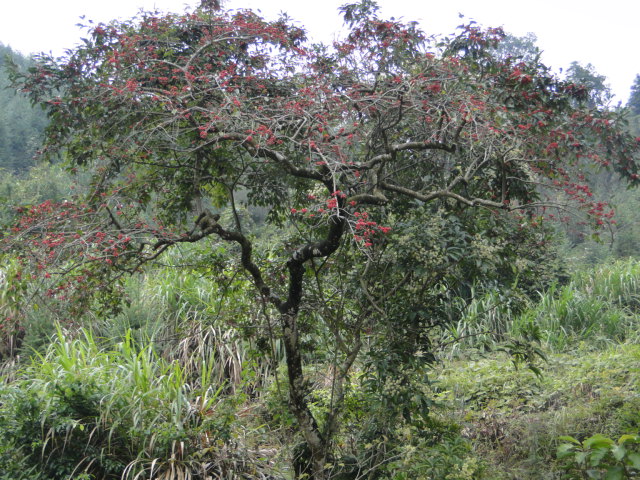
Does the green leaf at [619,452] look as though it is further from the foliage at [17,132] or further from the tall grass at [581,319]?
the foliage at [17,132]

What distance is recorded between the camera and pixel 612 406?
407cm

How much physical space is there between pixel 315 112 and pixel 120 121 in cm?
127

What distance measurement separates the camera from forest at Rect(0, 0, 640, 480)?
3.19 m

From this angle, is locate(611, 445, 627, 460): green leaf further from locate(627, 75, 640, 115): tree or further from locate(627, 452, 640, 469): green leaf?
locate(627, 75, 640, 115): tree

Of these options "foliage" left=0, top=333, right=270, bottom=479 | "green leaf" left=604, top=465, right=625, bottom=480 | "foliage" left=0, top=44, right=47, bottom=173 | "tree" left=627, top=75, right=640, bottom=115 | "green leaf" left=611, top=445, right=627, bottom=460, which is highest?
"tree" left=627, top=75, right=640, bottom=115

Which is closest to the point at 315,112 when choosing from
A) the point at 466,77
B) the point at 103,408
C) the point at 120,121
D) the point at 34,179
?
the point at 466,77

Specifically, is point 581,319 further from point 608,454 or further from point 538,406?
point 608,454

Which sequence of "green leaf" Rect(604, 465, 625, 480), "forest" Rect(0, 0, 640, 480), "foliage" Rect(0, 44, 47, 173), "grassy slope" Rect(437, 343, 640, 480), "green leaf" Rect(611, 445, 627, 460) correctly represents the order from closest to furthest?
"green leaf" Rect(611, 445, 627, 460) < "green leaf" Rect(604, 465, 625, 480) < "forest" Rect(0, 0, 640, 480) < "grassy slope" Rect(437, 343, 640, 480) < "foliage" Rect(0, 44, 47, 173)

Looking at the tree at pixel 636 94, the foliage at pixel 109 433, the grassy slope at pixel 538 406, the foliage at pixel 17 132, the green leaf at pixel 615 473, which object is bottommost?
the foliage at pixel 109 433

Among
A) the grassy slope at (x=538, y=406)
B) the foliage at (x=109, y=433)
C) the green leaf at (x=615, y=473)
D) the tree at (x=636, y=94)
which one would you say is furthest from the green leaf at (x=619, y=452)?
the tree at (x=636, y=94)

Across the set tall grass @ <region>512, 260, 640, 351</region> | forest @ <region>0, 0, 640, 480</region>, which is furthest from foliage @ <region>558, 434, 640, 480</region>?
tall grass @ <region>512, 260, 640, 351</region>

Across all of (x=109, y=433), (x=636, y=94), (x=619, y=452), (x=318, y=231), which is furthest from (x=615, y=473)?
(x=636, y=94)

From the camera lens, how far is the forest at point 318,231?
3186mm

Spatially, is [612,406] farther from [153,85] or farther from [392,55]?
[153,85]
